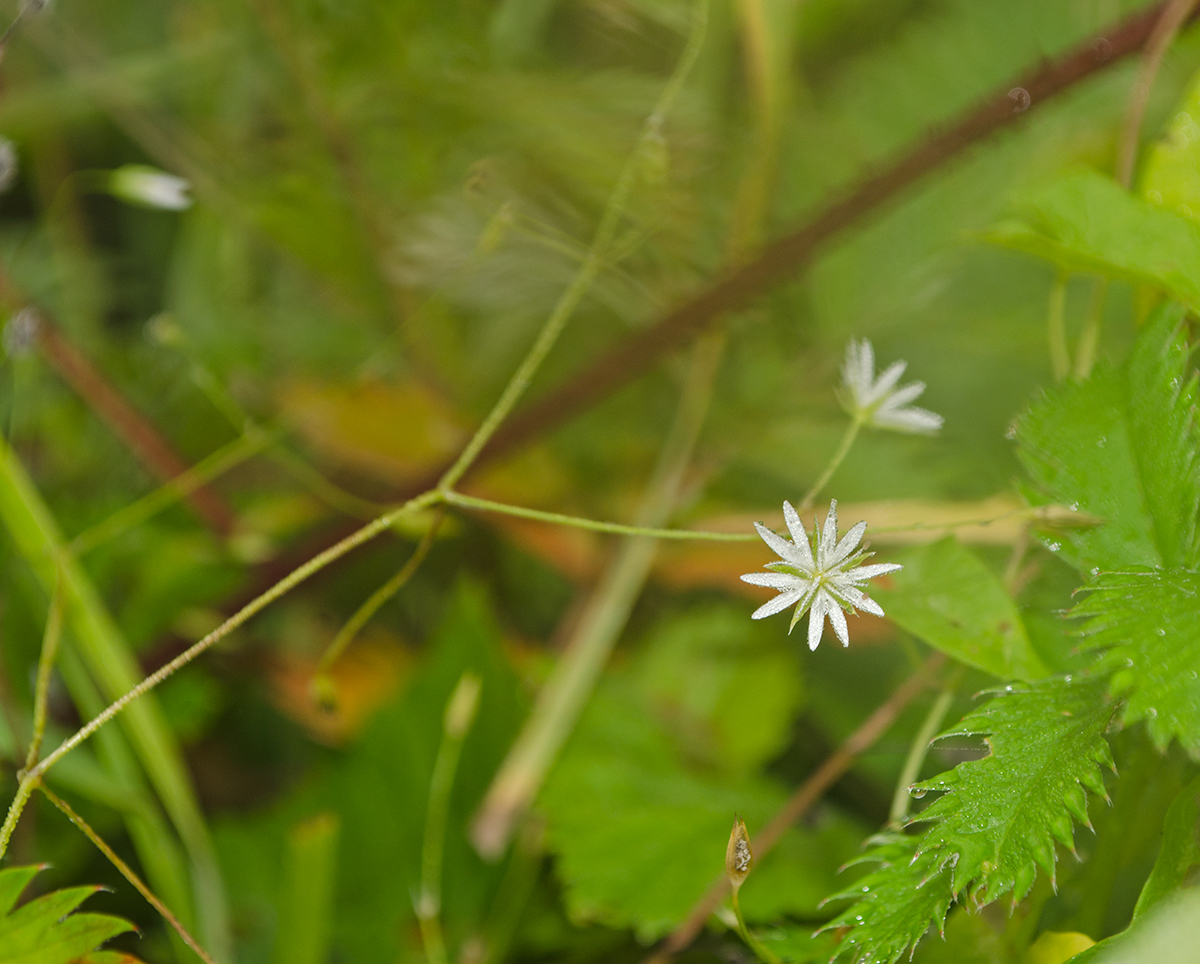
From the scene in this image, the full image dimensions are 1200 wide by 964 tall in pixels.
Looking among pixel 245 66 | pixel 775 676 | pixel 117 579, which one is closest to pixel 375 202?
pixel 245 66

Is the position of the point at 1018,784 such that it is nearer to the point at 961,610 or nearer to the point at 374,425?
the point at 961,610

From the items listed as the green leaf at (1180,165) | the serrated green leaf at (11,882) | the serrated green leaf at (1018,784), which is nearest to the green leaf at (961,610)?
the serrated green leaf at (1018,784)

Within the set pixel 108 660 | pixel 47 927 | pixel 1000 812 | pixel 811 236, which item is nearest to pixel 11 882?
pixel 47 927

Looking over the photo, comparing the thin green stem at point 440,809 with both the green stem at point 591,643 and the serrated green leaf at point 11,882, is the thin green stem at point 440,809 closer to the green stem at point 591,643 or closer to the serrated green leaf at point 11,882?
the green stem at point 591,643

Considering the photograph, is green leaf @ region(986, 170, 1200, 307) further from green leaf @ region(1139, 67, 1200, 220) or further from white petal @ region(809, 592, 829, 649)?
white petal @ region(809, 592, 829, 649)

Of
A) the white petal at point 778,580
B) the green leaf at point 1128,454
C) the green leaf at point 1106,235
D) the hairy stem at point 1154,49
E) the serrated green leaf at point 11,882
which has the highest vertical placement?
the hairy stem at point 1154,49

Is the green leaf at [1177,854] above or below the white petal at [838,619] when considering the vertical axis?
below
